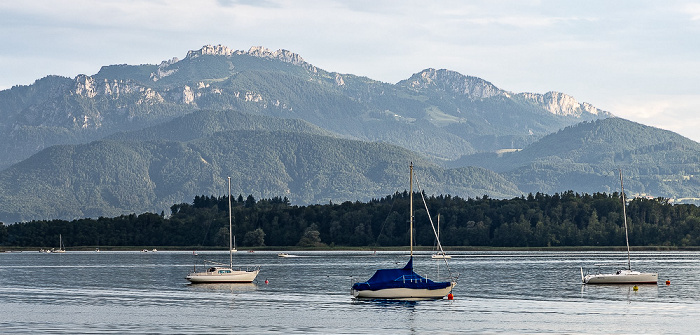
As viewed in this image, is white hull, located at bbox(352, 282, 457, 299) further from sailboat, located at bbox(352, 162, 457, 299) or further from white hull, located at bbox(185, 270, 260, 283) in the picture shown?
white hull, located at bbox(185, 270, 260, 283)

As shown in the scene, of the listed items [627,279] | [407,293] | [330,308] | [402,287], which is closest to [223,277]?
[407,293]

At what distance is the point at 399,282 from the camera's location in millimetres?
105188

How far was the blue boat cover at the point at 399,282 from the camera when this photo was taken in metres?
105

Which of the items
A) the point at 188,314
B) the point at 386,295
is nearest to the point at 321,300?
the point at 386,295

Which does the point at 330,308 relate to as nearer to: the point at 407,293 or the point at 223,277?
the point at 407,293

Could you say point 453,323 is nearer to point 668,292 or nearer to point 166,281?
point 668,292

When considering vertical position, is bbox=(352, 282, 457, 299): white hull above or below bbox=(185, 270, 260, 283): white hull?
below

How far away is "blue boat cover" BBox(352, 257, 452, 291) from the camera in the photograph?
10531 centimetres

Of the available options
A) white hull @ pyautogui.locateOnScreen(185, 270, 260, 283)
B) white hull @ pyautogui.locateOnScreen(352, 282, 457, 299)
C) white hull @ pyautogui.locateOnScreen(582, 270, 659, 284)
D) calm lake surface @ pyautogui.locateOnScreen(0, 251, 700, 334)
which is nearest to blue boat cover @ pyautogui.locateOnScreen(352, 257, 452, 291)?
white hull @ pyautogui.locateOnScreen(352, 282, 457, 299)

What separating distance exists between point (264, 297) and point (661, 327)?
4713cm

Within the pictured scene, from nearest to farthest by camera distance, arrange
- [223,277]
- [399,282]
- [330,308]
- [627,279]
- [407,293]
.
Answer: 1. [330,308]
2. [399,282]
3. [407,293]
4. [627,279]
5. [223,277]

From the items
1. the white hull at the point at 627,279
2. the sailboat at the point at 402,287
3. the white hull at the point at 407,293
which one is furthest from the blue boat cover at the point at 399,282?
the white hull at the point at 627,279

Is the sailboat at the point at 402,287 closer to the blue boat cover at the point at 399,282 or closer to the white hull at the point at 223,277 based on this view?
the blue boat cover at the point at 399,282

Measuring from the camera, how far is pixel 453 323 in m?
84.0
